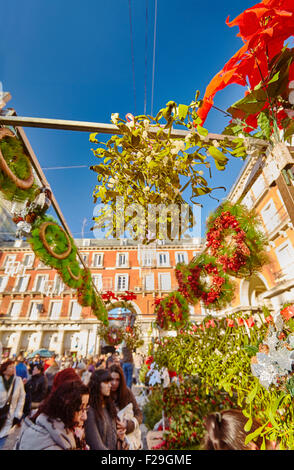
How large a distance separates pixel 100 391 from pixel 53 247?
189 centimetres

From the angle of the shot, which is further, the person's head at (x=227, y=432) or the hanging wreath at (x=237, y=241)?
the hanging wreath at (x=237, y=241)

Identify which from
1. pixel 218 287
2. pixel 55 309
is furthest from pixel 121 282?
pixel 218 287

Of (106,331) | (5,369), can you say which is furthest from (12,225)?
(106,331)

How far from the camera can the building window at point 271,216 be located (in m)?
8.15

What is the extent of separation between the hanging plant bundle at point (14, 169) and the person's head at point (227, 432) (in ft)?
8.65

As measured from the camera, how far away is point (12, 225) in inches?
93.7

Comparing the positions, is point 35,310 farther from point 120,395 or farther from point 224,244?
point 224,244

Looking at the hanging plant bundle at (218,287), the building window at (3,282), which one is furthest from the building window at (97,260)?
the hanging plant bundle at (218,287)

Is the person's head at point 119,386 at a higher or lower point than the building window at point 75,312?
lower

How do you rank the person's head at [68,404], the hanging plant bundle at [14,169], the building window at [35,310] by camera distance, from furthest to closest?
the building window at [35,310] < the person's head at [68,404] < the hanging plant bundle at [14,169]

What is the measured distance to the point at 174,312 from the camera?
4.96m

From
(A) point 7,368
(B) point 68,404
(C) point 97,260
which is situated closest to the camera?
(B) point 68,404

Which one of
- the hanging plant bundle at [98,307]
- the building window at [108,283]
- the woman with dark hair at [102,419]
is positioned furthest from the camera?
the building window at [108,283]

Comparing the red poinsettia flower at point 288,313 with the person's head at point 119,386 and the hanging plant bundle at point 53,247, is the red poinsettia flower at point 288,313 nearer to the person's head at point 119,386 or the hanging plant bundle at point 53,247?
the person's head at point 119,386
